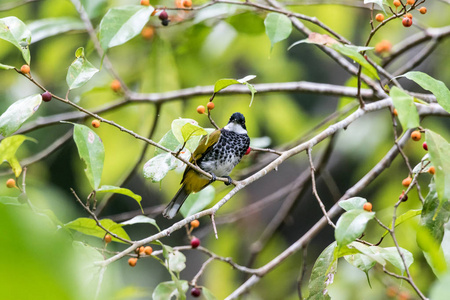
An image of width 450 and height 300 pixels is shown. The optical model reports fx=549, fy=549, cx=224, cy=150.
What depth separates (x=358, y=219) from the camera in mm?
1349

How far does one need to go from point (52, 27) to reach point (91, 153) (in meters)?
1.63

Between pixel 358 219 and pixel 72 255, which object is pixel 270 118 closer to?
pixel 358 219

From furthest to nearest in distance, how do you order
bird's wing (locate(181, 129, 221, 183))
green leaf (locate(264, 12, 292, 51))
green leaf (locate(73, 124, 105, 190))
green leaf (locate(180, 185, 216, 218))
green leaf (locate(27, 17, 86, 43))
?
green leaf (locate(27, 17, 86, 43)) → bird's wing (locate(181, 129, 221, 183)) → green leaf (locate(180, 185, 216, 218)) → green leaf (locate(264, 12, 292, 51)) → green leaf (locate(73, 124, 105, 190))

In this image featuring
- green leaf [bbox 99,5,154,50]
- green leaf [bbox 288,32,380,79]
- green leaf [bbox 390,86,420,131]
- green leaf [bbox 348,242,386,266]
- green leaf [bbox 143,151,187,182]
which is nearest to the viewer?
green leaf [bbox 390,86,420,131]

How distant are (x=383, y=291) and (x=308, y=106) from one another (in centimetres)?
261

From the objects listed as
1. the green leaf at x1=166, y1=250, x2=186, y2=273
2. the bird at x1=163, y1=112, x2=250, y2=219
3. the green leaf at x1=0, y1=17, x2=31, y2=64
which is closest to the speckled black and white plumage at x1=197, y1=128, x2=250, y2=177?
the bird at x1=163, y1=112, x2=250, y2=219

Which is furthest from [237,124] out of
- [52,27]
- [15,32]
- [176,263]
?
[15,32]

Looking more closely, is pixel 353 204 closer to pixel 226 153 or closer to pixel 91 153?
pixel 91 153

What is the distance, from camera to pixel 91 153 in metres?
1.66

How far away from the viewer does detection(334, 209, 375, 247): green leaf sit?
130 cm

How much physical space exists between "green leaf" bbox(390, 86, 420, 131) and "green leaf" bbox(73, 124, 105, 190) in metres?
0.87

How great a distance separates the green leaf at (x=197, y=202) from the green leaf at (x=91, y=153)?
2.66 ft

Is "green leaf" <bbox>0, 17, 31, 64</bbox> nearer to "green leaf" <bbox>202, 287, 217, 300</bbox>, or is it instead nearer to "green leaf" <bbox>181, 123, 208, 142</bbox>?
"green leaf" <bbox>181, 123, 208, 142</bbox>

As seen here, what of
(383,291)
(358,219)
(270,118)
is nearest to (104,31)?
(358,219)
